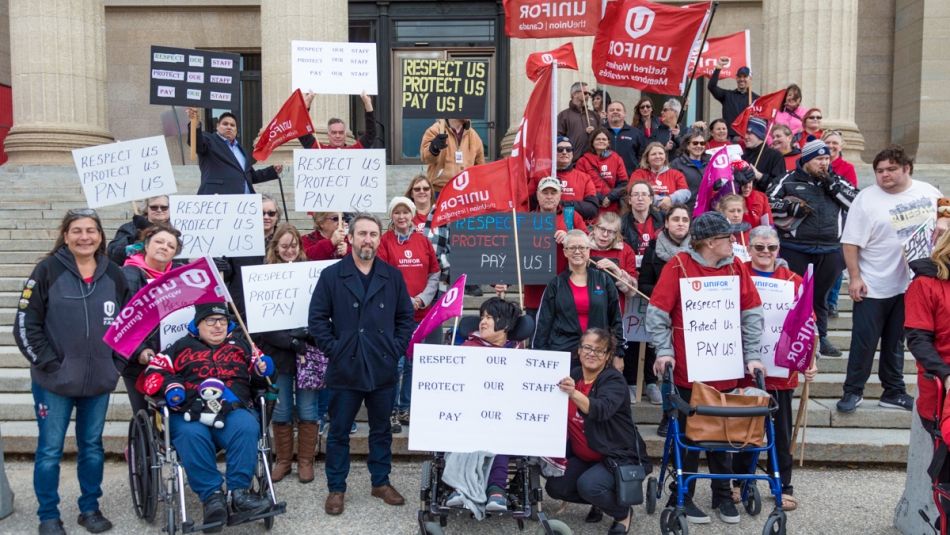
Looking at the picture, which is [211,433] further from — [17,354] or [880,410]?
[880,410]

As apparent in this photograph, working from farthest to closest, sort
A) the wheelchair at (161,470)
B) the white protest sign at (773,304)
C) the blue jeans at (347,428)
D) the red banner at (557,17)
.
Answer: the red banner at (557,17), the white protest sign at (773,304), the blue jeans at (347,428), the wheelchair at (161,470)

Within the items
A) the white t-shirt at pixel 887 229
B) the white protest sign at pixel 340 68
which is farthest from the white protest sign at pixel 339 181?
the white t-shirt at pixel 887 229

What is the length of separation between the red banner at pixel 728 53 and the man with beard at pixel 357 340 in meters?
8.71

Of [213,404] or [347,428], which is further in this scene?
[347,428]

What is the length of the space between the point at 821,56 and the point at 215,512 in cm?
1281

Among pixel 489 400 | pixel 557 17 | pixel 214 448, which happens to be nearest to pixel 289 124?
pixel 557 17

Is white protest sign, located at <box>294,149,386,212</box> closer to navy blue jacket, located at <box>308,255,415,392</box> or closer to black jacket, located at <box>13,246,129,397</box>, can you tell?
navy blue jacket, located at <box>308,255,415,392</box>

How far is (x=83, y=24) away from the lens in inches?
564

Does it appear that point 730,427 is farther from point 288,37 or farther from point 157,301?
point 288,37

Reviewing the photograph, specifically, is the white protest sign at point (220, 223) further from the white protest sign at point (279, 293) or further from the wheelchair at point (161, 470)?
the wheelchair at point (161, 470)

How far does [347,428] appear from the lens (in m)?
5.63

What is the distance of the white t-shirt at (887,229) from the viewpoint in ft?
21.2

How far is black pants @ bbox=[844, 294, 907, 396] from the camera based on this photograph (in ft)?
21.7

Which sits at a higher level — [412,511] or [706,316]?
[706,316]
